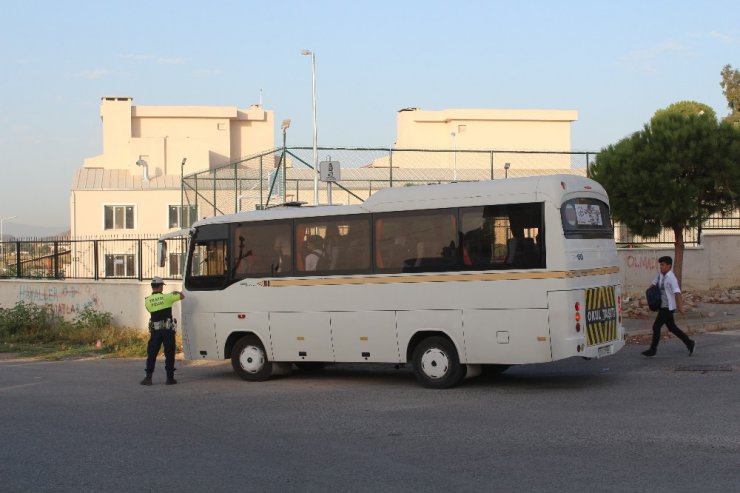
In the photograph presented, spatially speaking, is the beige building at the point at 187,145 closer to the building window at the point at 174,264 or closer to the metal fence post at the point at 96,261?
the building window at the point at 174,264

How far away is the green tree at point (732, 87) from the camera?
180 feet

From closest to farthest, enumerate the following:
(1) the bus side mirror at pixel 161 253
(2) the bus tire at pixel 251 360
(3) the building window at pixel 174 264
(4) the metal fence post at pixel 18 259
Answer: (2) the bus tire at pixel 251 360 < (1) the bus side mirror at pixel 161 253 < (3) the building window at pixel 174 264 < (4) the metal fence post at pixel 18 259

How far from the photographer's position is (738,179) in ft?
74.9

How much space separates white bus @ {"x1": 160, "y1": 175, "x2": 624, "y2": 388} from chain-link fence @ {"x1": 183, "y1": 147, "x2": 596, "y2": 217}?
649 cm

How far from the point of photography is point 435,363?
14.6m

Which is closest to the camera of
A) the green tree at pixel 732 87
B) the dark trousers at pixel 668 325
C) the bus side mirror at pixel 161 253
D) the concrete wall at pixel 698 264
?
the dark trousers at pixel 668 325

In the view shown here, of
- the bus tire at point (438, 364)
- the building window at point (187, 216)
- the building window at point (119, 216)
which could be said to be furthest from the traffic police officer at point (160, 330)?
the building window at point (119, 216)

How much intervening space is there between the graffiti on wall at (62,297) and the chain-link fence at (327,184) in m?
4.23

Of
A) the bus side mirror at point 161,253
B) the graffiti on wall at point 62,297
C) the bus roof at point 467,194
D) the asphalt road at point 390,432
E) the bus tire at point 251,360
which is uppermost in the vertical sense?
the bus roof at point 467,194

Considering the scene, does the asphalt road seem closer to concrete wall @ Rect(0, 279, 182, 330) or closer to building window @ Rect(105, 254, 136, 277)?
concrete wall @ Rect(0, 279, 182, 330)

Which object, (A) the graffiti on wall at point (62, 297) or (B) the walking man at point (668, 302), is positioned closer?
(B) the walking man at point (668, 302)

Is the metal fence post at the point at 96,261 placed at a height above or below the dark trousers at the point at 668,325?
above

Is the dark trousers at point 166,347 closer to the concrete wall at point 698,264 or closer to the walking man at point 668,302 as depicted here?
the walking man at point 668,302

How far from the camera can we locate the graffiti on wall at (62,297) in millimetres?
26406
